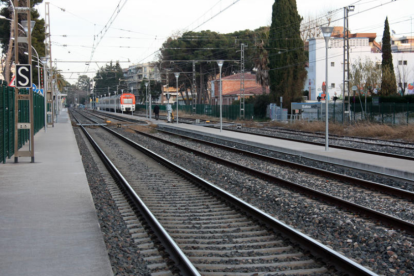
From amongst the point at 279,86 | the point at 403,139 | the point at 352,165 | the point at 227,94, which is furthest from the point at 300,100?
the point at 352,165

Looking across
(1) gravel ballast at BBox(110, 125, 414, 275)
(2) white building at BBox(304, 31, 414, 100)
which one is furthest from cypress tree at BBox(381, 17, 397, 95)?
(1) gravel ballast at BBox(110, 125, 414, 275)

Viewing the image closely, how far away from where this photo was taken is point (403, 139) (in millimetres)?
27750

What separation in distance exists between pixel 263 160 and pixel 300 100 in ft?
111

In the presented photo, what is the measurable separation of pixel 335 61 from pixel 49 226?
66.6m

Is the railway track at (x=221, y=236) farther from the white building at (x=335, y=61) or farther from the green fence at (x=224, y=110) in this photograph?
the white building at (x=335, y=61)

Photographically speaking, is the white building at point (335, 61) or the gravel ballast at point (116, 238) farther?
the white building at point (335, 61)

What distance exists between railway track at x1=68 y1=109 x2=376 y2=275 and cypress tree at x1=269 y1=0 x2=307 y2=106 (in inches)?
1546

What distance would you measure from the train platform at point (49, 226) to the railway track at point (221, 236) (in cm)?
105

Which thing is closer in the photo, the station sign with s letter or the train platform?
the train platform

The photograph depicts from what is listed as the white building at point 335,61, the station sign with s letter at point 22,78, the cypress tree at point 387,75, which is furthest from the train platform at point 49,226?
the white building at point 335,61

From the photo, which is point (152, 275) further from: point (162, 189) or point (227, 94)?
point (227, 94)

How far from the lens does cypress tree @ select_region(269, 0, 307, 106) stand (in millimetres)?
49781

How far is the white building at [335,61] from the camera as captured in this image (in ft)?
221

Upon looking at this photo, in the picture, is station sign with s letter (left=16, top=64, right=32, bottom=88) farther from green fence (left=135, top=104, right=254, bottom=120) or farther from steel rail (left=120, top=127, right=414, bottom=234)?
green fence (left=135, top=104, right=254, bottom=120)
